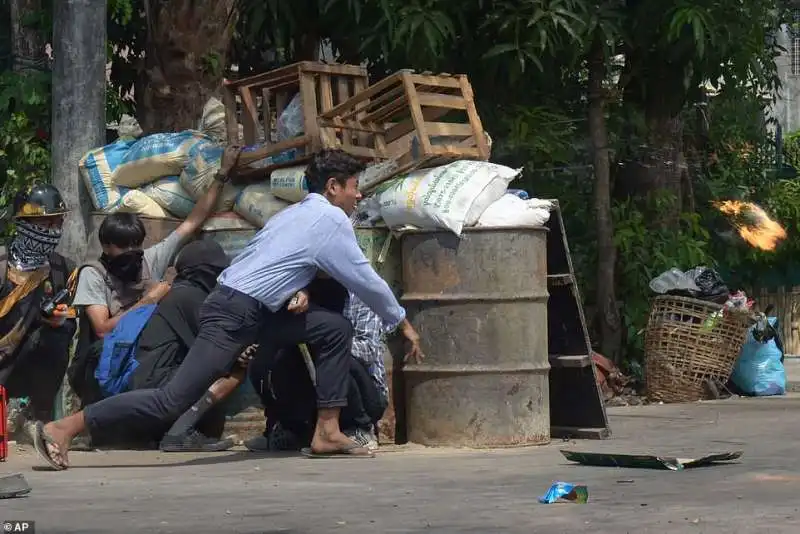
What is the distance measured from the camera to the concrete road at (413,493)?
5.34m

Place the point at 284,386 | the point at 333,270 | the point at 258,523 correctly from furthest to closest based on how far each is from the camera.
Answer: the point at 284,386, the point at 333,270, the point at 258,523

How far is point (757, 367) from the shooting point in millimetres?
12047

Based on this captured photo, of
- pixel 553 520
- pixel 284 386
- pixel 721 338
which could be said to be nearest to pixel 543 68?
pixel 721 338

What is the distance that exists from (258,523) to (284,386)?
2590 mm

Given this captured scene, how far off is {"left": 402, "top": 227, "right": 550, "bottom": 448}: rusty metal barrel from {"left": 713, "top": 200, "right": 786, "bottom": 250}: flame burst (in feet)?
19.5

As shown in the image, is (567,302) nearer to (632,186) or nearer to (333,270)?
(333,270)

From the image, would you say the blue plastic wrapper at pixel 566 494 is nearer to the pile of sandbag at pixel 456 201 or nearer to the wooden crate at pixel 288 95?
the pile of sandbag at pixel 456 201

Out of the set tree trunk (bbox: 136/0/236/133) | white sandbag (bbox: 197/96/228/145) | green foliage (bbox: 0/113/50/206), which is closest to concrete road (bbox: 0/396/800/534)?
white sandbag (bbox: 197/96/228/145)

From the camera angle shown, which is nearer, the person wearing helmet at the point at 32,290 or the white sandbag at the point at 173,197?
the person wearing helmet at the point at 32,290

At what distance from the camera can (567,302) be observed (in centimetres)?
872

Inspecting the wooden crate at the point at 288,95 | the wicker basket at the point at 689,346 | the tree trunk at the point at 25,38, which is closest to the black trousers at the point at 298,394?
the wooden crate at the point at 288,95

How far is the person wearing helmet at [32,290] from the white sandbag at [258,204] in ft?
3.05

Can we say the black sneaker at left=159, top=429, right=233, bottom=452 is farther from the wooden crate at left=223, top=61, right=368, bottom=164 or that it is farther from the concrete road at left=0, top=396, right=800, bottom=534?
the wooden crate at left=223, top=61, right=368, bottom=164

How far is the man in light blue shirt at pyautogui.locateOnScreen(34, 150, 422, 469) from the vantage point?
7250 millimetres
